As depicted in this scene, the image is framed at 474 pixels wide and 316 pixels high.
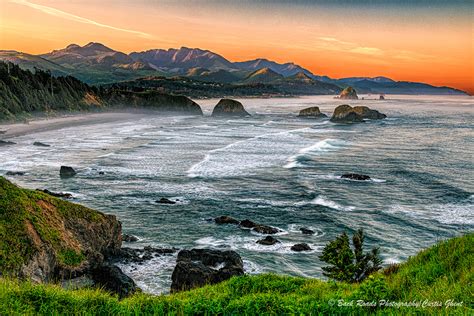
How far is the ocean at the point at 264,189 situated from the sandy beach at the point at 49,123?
12140 mm

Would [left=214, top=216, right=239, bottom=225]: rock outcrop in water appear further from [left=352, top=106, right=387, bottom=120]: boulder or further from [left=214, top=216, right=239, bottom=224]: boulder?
[left=352, top=106, right=387, bottom=120]: boulder

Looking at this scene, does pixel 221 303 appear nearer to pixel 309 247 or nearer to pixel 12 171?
pixel 309 247

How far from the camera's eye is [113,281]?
67.3 feet

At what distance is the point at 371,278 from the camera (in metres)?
9.66

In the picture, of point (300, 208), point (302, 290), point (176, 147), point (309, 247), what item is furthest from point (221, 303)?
point (176, 147)

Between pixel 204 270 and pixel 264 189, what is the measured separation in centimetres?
2537

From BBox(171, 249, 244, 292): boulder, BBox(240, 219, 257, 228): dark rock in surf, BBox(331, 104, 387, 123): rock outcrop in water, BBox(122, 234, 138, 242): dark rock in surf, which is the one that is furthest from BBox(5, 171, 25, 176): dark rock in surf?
BBox(331, 104, 387, 123): rock outcrop in water

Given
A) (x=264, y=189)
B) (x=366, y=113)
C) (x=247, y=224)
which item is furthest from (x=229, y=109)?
(x=247, y=224)

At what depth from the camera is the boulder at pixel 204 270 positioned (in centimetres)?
2106

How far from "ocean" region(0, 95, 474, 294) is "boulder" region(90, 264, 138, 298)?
6.98 feet

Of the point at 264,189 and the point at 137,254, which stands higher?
the point at 264,189

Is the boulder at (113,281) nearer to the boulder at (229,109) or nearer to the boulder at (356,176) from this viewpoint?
the boulder at (356,176)

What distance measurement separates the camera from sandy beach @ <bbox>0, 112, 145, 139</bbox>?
9532 centimetres

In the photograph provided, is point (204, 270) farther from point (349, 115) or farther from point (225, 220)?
point (349, 115)
